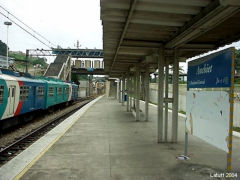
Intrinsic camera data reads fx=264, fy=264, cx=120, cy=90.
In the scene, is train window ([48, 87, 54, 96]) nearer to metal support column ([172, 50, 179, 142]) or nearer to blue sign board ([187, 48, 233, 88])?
metal support column ([172, 50, 179, 142])

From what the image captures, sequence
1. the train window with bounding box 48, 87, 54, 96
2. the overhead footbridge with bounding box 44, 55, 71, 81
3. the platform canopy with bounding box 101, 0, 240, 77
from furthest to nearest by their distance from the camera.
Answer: the overhead footbridge with bounding box 44, 55, 71, 81
the train window with bounding box 48, 87, 54, 96
the platform canopy with bounding box 101, 0, 240, 77

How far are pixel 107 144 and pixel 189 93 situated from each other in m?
2.98

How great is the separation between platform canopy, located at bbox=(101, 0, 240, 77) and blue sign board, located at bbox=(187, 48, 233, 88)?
2.51 feet

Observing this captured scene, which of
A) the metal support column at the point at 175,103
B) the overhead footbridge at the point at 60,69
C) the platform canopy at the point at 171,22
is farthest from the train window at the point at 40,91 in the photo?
the overhead footbridge at the point at 60,69

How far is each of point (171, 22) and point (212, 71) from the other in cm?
185

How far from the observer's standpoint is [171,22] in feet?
19.8

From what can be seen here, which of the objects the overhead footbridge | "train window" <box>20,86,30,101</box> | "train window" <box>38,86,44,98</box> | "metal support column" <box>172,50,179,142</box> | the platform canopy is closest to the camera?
the platform canopy

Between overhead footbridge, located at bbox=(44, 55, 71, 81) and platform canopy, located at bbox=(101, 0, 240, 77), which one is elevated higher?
overhead footbridge, located at bbox=(44, 55, 71, 81)

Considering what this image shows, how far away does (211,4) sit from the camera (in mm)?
4848

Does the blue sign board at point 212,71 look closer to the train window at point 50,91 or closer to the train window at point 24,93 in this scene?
the train window at point 24,93

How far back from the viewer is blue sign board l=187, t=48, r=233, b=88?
4136 millimetres

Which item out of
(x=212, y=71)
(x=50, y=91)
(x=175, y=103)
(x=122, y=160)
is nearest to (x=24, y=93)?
(x=50, y=91)

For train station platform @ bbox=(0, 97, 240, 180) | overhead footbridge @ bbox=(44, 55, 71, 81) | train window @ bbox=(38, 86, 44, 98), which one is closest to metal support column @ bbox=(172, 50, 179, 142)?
train station platform @ bbox=(0, 97, 240, 180)

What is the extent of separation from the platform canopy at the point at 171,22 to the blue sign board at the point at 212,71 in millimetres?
764
